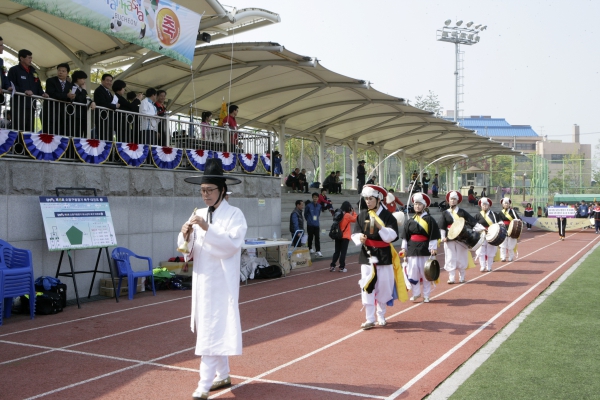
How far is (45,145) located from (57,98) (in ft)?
3.27

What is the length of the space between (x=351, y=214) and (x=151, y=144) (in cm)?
575

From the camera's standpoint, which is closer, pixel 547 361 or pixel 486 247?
pixel 547 361

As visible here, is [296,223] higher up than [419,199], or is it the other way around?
[419,199]

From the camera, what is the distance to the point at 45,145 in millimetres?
11164

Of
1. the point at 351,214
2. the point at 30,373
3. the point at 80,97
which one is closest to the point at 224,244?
the point at 30,373

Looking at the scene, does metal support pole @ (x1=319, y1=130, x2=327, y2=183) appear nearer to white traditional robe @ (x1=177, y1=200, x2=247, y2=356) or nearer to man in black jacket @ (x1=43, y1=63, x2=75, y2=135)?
man in black jacket @ (x1=43, y1=63, x2=75, y2=135)

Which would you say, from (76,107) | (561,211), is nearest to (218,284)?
(76,107)

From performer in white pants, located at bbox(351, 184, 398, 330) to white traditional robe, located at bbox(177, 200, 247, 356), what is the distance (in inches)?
138

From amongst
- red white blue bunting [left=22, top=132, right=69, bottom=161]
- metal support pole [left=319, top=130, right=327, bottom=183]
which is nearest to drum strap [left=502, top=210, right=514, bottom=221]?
metal support pole [left=319, top=130, right=327, bottom=183]

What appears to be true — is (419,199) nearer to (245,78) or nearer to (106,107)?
(106,107)

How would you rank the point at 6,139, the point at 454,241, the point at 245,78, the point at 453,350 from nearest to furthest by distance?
the point at 453,350
the point at 6,139
the point at 454,241
the point at 245,78

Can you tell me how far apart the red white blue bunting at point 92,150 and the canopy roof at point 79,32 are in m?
3.64

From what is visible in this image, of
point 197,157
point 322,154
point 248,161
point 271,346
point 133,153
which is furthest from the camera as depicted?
point 322,154

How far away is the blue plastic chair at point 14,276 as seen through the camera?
30.5 feet
